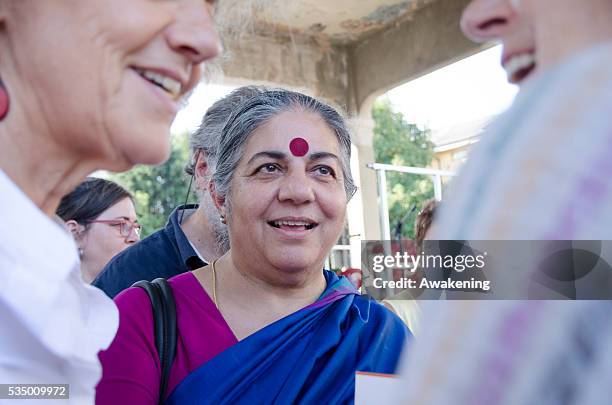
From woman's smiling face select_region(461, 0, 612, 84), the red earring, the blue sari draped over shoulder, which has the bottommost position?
the blue sari draped over shoulder

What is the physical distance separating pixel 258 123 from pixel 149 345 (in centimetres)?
71

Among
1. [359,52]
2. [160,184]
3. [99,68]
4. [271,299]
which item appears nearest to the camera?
[99,68]

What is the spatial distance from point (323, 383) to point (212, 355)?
11.0 inches

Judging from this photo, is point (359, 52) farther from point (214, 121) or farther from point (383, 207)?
point (214, 121)

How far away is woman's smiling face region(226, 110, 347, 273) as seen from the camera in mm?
1732

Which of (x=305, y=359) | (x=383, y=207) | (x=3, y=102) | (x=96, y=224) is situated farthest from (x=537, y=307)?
(x=383, y=207)

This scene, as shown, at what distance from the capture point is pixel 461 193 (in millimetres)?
443

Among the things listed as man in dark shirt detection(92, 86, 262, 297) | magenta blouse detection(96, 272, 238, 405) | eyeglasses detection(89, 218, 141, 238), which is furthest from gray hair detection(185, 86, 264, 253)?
eyeglasses detection(89, 218, 141, 238)

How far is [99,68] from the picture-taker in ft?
2.70

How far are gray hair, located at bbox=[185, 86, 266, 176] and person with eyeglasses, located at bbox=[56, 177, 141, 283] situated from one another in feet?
2.50

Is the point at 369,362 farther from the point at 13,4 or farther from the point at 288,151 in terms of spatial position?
the point at 13,4

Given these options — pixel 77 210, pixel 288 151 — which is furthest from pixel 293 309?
pixel 77 210

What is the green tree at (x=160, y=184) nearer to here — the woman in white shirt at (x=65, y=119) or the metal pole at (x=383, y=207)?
the metal pole at (x=383, y=207)

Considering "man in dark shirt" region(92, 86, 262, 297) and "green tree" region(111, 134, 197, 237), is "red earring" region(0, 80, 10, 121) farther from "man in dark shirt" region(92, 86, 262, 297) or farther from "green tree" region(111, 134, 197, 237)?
"green tree" region(111, 134, 197, 237)
